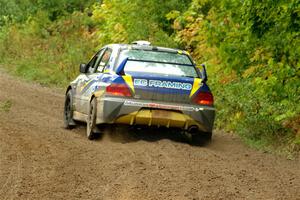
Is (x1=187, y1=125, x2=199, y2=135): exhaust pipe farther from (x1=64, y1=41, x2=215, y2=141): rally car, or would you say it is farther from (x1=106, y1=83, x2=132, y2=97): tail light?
(x1=106, y1=83, x2=132, y2=97): tail light

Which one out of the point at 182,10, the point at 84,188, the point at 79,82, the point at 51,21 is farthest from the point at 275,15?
the point at 51,21

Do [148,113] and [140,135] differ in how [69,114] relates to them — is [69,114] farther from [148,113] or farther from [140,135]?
[148,113]

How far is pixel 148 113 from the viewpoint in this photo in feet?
38.7

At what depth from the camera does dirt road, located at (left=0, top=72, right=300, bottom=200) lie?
804cm

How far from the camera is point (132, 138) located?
12.5m

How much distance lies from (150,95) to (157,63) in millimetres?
740

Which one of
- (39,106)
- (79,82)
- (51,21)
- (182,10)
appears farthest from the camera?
(51,21)

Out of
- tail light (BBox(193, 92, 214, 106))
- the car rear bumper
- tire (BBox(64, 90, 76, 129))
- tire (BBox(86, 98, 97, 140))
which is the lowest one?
tire (BBox(64, 90, 76, 129))

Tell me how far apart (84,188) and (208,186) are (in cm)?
141

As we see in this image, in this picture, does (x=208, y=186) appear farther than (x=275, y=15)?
No

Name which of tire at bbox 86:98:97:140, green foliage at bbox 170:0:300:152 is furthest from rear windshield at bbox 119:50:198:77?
green foliage at bbox 170:0:300:152

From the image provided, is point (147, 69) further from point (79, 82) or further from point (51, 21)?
point (51, 21)

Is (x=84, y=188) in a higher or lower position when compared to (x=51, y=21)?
higher

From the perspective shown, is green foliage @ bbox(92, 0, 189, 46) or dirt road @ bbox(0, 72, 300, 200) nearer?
dirt road @ bbox(0, 72, 300, 200)
